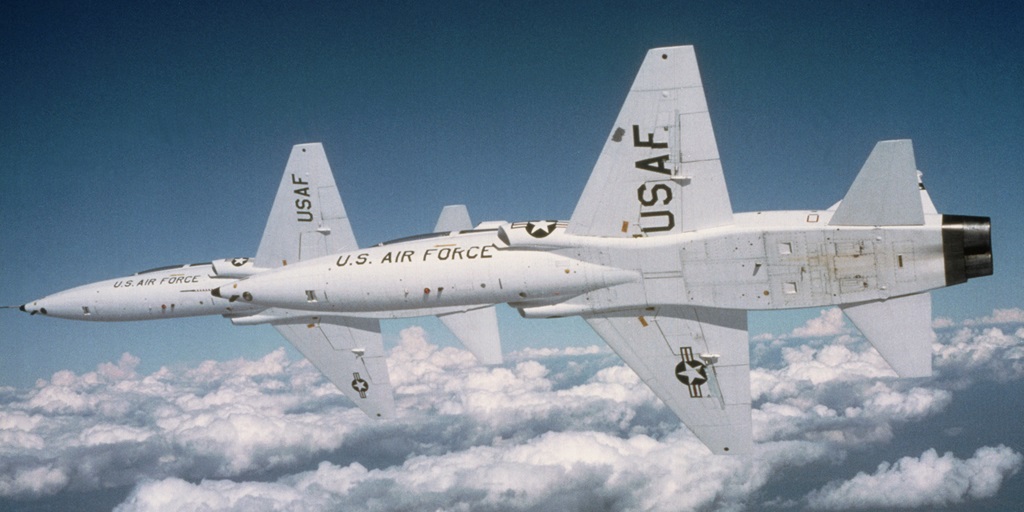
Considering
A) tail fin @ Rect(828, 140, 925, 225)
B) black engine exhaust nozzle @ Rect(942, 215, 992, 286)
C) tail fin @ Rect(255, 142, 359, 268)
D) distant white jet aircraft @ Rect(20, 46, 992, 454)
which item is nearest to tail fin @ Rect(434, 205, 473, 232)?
tail fin @ Rect(255, 142, 359, 268)

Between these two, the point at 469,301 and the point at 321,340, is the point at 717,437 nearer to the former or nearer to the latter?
the point at 469,301

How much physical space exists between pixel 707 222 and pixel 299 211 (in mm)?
18134

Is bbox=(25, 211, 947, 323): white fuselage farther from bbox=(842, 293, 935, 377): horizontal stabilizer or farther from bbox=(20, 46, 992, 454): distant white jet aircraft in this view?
bbox=(842, 293, 935, 377): horizontal stabilizer

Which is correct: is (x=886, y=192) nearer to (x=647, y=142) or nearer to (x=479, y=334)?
(x=647, y=142)

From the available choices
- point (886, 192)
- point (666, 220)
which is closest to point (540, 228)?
point (666, 220)

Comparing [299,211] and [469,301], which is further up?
[299,211]

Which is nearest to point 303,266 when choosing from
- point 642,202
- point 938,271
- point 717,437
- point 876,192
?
point 642,202

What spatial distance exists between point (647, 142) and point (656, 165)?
0.74 metres

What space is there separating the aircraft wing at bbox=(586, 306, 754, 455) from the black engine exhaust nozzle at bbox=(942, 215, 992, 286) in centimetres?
561

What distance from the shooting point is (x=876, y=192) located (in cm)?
1582

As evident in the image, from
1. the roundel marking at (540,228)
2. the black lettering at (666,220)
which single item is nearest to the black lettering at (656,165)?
the black lettering at (666,220)

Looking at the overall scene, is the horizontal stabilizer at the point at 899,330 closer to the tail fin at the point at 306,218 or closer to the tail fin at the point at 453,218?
the tail fin at the point at 453,218

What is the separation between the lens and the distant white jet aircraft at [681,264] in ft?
52.2

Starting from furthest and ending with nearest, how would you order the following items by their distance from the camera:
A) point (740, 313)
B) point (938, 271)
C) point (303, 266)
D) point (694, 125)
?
1. point (303, 266)
2. point (740, 313)
3. point (694, 125)
4. point (938, 271)
